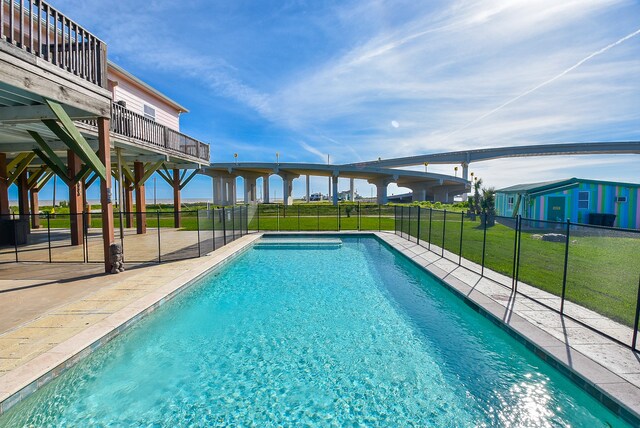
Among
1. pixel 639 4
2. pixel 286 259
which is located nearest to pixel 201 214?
pixel 286 259

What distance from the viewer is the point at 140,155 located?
15695mm

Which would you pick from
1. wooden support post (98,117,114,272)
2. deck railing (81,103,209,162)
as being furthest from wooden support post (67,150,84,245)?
wooden support post (98,117,114,272)

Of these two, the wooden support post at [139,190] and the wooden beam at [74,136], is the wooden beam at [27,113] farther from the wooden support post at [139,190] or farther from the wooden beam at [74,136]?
the wooden support post at [139,190]

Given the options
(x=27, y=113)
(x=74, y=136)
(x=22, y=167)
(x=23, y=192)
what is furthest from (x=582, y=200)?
(x=23, y=192)

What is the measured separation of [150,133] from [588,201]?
2556 centimetres

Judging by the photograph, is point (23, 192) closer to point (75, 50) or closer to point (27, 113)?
point (27, 113)

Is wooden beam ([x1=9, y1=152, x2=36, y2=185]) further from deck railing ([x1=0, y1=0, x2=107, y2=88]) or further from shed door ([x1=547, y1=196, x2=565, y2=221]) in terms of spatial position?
shed door ([x1=547, y1=196, x2=565, y2=221])

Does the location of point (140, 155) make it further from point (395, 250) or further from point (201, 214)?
point (395, 250)

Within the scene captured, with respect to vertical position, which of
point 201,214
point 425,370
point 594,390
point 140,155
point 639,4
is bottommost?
point 425,370

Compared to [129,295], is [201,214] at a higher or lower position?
higher

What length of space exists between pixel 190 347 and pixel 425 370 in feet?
11.4

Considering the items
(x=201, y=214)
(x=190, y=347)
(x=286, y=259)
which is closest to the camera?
(x=190, y=347)

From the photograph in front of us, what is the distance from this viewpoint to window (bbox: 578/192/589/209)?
20428mm

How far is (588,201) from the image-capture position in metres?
20.4
